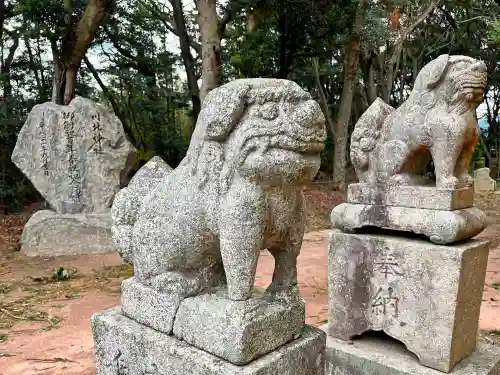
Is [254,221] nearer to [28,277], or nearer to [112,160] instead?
[28,277]

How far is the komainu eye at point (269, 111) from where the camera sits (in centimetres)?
168

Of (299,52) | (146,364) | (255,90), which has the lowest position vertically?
(146,364)

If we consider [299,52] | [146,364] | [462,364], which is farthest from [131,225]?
[299,52]

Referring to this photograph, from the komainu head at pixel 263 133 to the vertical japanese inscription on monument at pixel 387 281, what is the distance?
1.31 m

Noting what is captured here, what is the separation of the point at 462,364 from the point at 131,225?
2.11 metres

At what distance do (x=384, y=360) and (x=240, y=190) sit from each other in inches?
70.2

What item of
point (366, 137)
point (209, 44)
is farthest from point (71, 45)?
point (366, 137)

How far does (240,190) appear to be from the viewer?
1.69 meters

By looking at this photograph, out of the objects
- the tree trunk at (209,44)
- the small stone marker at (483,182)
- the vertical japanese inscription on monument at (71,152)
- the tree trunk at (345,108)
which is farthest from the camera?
the small stone marker at (483,182)

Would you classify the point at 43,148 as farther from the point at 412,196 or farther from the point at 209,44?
the point at 412,196

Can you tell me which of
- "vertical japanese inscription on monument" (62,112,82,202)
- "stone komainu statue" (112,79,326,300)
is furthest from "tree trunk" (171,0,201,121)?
"stone komainu statue" (112,79,326,300)

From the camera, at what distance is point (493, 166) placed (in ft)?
53.7

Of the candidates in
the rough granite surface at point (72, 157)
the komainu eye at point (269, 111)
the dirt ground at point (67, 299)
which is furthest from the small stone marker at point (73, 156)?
the komainu eye at point (269, 111)

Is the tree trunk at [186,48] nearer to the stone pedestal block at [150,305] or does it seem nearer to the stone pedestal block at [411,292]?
the stone pedestal block at [411,292]
